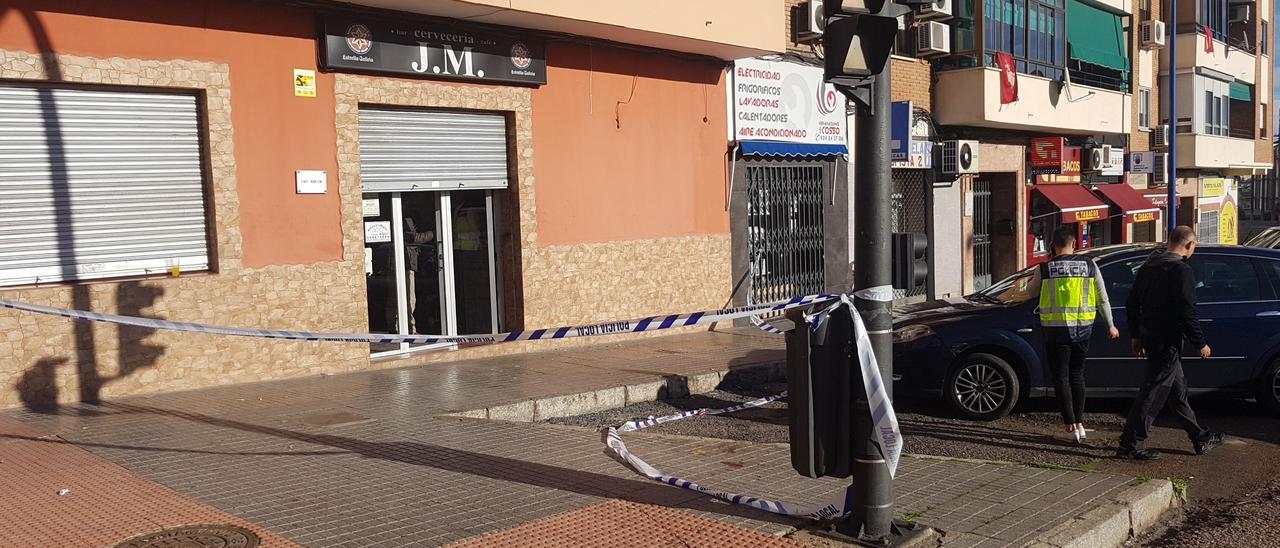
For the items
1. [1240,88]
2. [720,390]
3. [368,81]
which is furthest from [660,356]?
[1240,88]

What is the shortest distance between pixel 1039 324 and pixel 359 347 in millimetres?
6474

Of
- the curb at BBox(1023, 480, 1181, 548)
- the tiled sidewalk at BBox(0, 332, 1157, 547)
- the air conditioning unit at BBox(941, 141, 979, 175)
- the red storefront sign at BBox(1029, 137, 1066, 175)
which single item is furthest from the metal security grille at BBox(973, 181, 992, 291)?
the curb at BBox(1023, 480, 1181, 548)

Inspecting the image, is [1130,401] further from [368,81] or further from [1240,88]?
[1240,88]

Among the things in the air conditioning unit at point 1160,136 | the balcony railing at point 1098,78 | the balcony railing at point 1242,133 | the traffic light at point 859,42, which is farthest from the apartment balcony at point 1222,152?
the traffic light at point 859,42

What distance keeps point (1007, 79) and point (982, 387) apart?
12.4 metres

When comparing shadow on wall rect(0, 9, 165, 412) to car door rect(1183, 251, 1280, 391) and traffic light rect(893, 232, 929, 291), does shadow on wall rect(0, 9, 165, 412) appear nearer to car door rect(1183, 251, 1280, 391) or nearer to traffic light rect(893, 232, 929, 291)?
traffic light rect(893, 232, 929, 291)

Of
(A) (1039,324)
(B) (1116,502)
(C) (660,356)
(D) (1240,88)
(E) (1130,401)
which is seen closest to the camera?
(B) (1116,502)

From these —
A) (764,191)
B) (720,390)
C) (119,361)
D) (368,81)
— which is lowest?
(720,390)

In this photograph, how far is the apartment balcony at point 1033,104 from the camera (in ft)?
64.1

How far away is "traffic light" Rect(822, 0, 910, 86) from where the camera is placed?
4.95 metres

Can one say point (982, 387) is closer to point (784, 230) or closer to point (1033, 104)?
point (784, 230)

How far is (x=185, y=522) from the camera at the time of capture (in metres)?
5.37

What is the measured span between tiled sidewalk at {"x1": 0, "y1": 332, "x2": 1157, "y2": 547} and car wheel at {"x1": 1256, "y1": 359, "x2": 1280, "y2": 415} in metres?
3.17

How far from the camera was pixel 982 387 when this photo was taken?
29.7 feet
